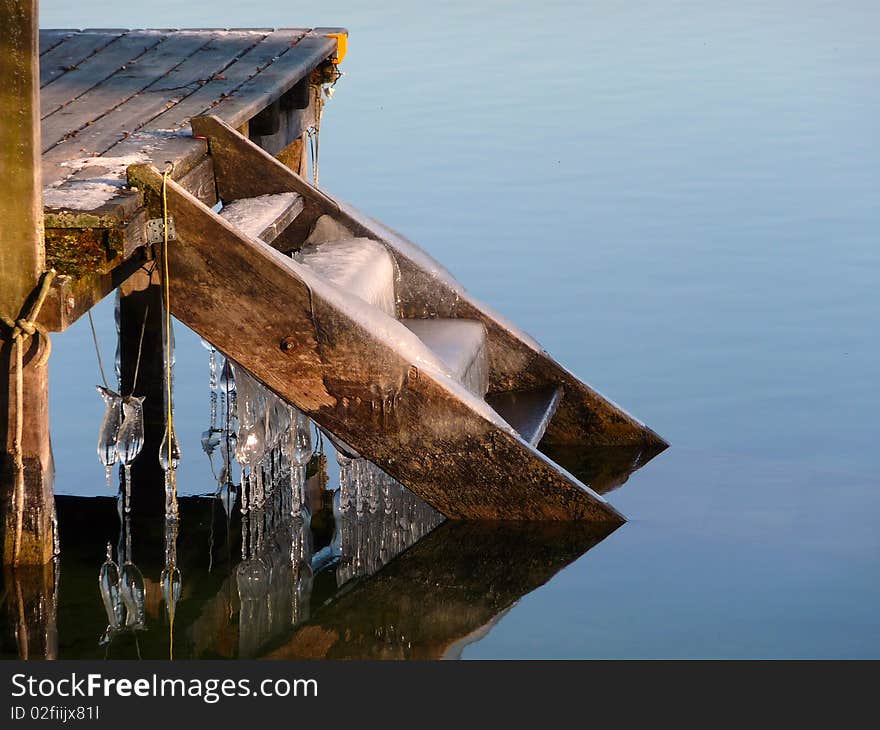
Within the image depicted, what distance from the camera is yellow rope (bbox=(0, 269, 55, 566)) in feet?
18.3

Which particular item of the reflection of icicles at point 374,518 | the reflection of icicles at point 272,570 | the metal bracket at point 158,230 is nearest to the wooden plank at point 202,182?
the metal bracket at point 158,230

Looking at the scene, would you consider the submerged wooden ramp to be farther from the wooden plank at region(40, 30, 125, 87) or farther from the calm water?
the calm water

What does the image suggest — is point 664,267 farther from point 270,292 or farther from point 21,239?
point 21,239

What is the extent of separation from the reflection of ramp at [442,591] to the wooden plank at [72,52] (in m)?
2.92

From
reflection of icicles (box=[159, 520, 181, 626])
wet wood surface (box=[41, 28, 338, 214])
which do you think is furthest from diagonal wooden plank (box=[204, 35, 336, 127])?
reflection of icicles (box=[159, 520, 181, 626])

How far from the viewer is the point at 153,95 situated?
768cm

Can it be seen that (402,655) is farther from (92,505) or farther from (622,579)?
(92,505)

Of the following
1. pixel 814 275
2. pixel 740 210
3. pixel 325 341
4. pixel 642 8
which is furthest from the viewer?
pixel 642 8

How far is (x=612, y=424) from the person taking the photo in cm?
778

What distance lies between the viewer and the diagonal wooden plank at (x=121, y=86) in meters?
7.00

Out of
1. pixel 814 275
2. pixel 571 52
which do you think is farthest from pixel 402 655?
pixel 571 52

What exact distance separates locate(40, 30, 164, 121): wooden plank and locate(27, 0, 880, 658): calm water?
4.82 ft

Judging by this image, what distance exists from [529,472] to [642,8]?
2026cm

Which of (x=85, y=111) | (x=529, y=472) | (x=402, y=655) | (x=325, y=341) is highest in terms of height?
(x=85, y=111)
